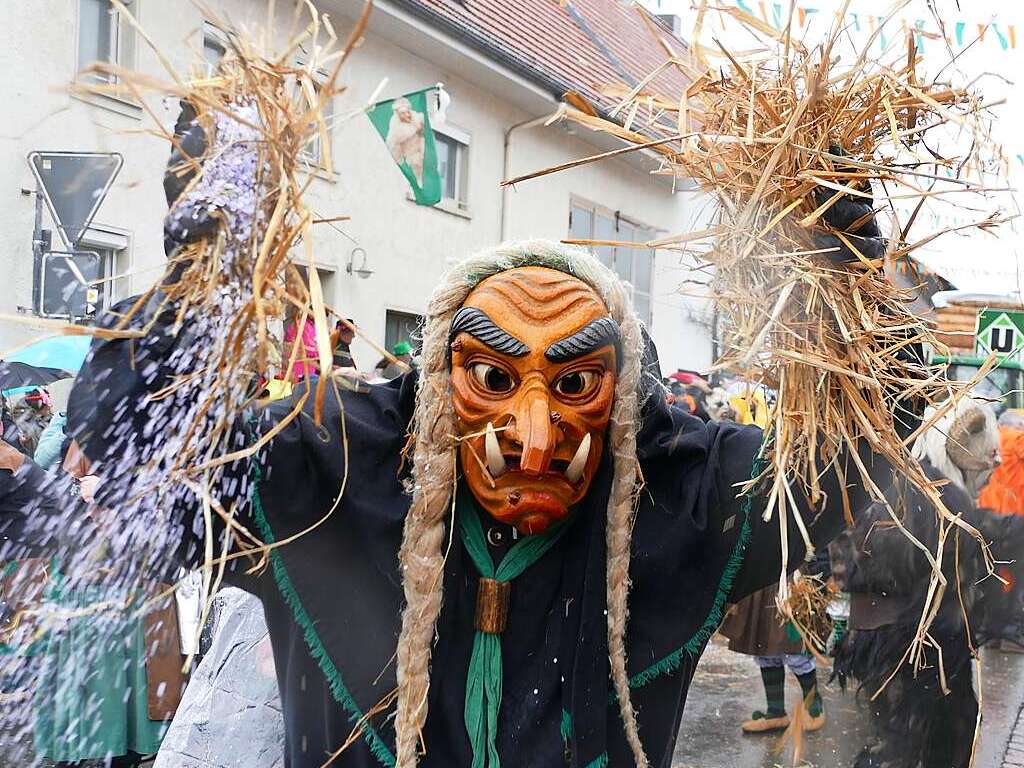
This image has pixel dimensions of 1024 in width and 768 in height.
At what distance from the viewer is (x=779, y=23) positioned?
2574 millimetres

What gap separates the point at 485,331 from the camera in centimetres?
247

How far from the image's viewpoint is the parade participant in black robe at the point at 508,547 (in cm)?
235

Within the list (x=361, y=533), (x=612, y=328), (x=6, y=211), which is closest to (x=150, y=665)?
(x=361, y=533)

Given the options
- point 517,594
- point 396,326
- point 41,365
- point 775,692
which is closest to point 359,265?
point 396,326

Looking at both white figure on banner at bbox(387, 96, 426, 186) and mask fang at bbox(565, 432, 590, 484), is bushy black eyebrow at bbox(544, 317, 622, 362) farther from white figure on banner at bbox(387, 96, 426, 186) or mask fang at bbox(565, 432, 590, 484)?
white figure on banner at bbox(387, 96, 426, 186)

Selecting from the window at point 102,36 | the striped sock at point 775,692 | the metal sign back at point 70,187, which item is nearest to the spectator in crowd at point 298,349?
the metal sign back at point 70,187

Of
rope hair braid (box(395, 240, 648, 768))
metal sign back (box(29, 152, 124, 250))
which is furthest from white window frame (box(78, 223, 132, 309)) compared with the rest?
rope hair braid (box(395, 240, 648, 768))

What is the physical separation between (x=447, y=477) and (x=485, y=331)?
13.1 inches

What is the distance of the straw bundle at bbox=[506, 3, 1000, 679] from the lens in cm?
227

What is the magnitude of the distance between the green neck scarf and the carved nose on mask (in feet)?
0.79

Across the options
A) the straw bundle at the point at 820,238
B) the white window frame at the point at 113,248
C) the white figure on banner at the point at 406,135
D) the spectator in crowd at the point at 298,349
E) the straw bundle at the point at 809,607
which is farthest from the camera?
the white figure on banner at the point at 406,135

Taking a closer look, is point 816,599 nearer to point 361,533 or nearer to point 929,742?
point 929,742

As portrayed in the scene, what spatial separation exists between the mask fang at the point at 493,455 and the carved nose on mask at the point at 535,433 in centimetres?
5

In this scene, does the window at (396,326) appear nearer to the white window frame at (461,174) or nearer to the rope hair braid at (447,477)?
the white window frame at (461,174)
